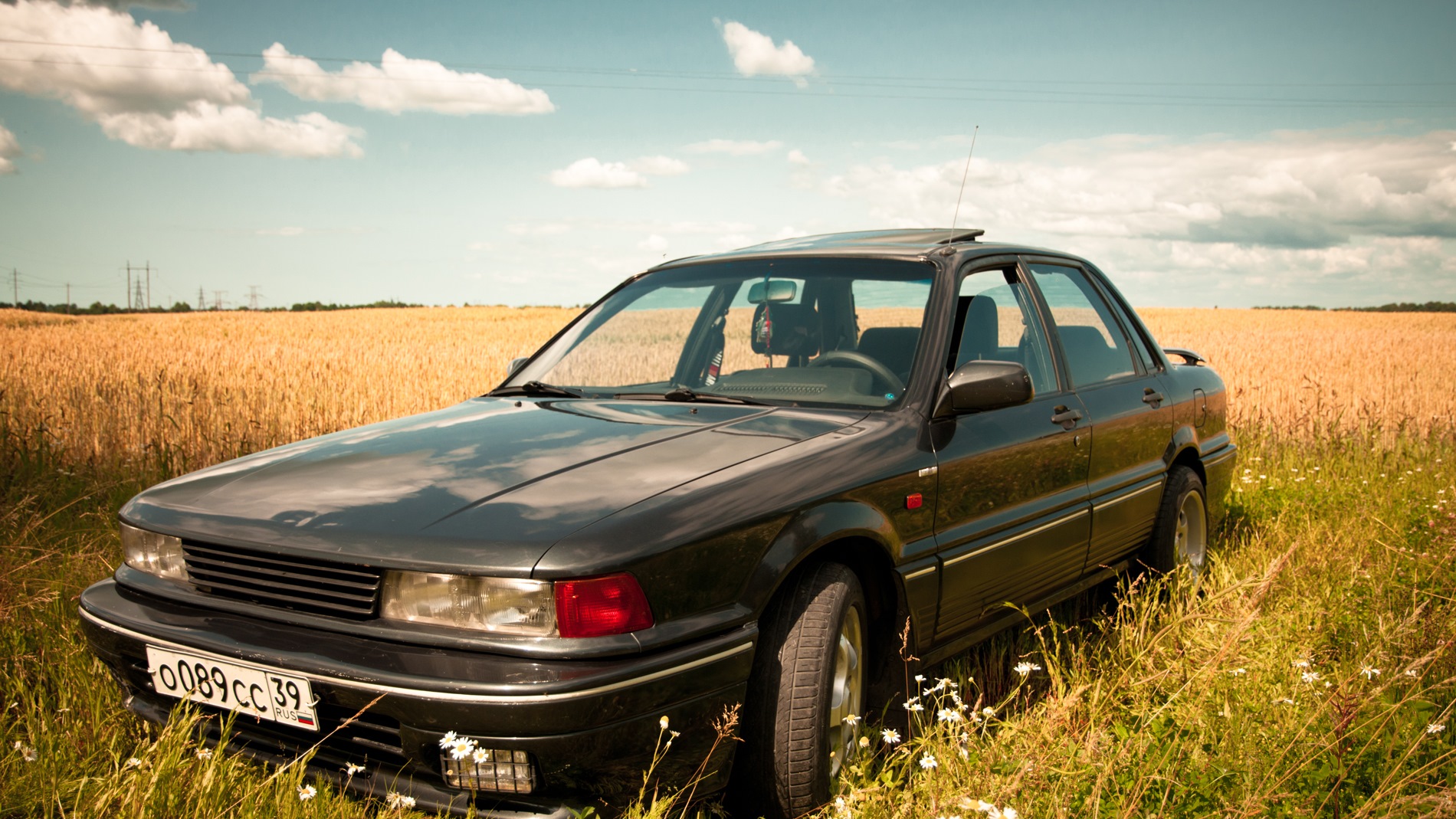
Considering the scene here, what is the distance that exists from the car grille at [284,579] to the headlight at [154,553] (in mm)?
48

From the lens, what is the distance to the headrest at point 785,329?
3645mm

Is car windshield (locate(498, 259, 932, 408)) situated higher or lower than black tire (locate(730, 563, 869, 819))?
higher

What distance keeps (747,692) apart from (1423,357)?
65.0 feet

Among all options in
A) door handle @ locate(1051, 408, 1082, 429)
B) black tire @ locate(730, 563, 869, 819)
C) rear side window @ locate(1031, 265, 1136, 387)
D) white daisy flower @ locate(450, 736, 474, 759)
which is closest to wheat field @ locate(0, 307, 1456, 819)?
black tire @ locate(730, 563, 869, 819)

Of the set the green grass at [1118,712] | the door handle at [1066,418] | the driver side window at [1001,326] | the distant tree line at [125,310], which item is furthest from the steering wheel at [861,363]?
the distant tree line at [125,310]

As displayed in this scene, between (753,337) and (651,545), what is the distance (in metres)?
1.80

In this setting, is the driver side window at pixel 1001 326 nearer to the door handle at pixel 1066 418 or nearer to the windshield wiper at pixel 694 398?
the door handle at pixel 1066 418

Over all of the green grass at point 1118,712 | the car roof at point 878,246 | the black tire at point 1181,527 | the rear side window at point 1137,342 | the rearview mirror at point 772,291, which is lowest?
the green grass at point 1118,712

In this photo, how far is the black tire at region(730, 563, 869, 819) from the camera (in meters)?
2.41

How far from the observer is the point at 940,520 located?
3.05 m

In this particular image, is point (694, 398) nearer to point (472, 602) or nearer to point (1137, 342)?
point (472, 602)

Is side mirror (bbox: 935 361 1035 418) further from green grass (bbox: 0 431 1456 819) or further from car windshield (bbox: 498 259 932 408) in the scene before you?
green grass (bbox: 0 431 1456 819)

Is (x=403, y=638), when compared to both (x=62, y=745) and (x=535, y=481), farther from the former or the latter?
(x=62, y=745)

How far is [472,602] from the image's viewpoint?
2094 millimetres
